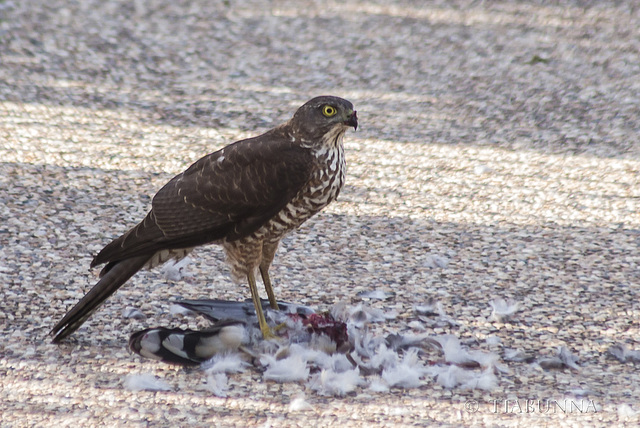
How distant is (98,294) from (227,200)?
69 cm

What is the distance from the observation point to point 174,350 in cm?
387

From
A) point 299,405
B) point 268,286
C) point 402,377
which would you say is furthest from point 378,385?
point 268,286

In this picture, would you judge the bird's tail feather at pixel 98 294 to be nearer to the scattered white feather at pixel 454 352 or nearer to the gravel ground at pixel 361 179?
the gravel ground at pixel 361 179

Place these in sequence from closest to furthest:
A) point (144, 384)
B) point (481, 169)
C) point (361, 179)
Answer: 1. point (144, 384)
2. point (361, 179)
3. point (481, 169)

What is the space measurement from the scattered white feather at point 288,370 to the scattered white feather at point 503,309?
110cm

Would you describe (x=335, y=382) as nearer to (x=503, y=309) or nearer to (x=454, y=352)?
(x=454, y=352)

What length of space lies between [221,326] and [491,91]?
4596 millimetres

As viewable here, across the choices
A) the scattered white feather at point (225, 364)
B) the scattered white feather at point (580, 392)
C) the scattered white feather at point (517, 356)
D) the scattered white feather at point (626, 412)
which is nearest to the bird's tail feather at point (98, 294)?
the scattered white feather at point (225, 364)

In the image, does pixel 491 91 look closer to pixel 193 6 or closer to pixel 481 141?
pixel 481 141

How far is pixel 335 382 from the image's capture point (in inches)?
148

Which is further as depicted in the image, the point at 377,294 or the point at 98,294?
the point at 377,294

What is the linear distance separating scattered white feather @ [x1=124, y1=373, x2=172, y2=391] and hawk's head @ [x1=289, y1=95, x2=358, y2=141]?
47.9 inches

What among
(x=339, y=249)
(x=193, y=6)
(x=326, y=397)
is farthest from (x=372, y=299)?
(x=193, y=6)

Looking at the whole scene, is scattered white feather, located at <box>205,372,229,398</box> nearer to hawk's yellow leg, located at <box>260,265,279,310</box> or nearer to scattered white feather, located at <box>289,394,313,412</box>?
scattered white feather, located at <box>289,394,313,412</box>
